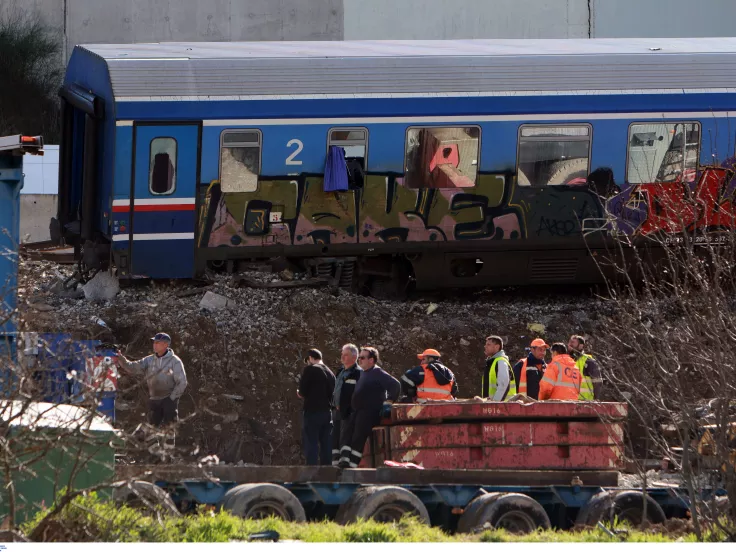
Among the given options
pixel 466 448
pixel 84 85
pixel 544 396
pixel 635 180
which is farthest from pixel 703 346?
pixel 84 85

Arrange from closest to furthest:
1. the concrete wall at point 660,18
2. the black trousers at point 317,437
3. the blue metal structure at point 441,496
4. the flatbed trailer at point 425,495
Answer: the flatbed trailer at point 425,495
the blue metal structure at point 441,496
the black trousers at point 317,437
the concrete wall at point 660,18

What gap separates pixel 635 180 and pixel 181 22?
75.2 ft

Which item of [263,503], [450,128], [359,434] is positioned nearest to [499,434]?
[359,434]

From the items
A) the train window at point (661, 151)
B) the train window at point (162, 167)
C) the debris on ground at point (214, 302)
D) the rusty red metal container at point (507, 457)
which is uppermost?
the train window at point (661, 151)

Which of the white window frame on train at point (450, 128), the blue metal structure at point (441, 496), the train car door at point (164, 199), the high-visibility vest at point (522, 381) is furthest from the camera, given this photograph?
the white window frame on train at point (450, 128)

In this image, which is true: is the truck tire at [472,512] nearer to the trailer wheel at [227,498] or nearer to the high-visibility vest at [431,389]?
the trailer wheel at [227,498]

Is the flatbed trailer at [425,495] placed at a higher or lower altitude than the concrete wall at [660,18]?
lower

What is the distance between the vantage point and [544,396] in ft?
40.5

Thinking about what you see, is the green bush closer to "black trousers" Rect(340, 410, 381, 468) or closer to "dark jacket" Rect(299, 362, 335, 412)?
"black trousers" Rect(340, 410, 381, 468)

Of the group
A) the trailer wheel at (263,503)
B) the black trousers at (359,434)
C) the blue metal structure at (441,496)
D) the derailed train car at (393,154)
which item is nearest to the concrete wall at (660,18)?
the derailed train car at (393,154)

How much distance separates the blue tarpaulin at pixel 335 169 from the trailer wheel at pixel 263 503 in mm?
6369

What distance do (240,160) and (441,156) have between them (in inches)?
98.5

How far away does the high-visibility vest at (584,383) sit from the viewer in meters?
12.5

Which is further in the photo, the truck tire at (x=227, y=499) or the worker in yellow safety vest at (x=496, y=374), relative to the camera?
the worker in yellow safety vest at (x=496, y=374)
